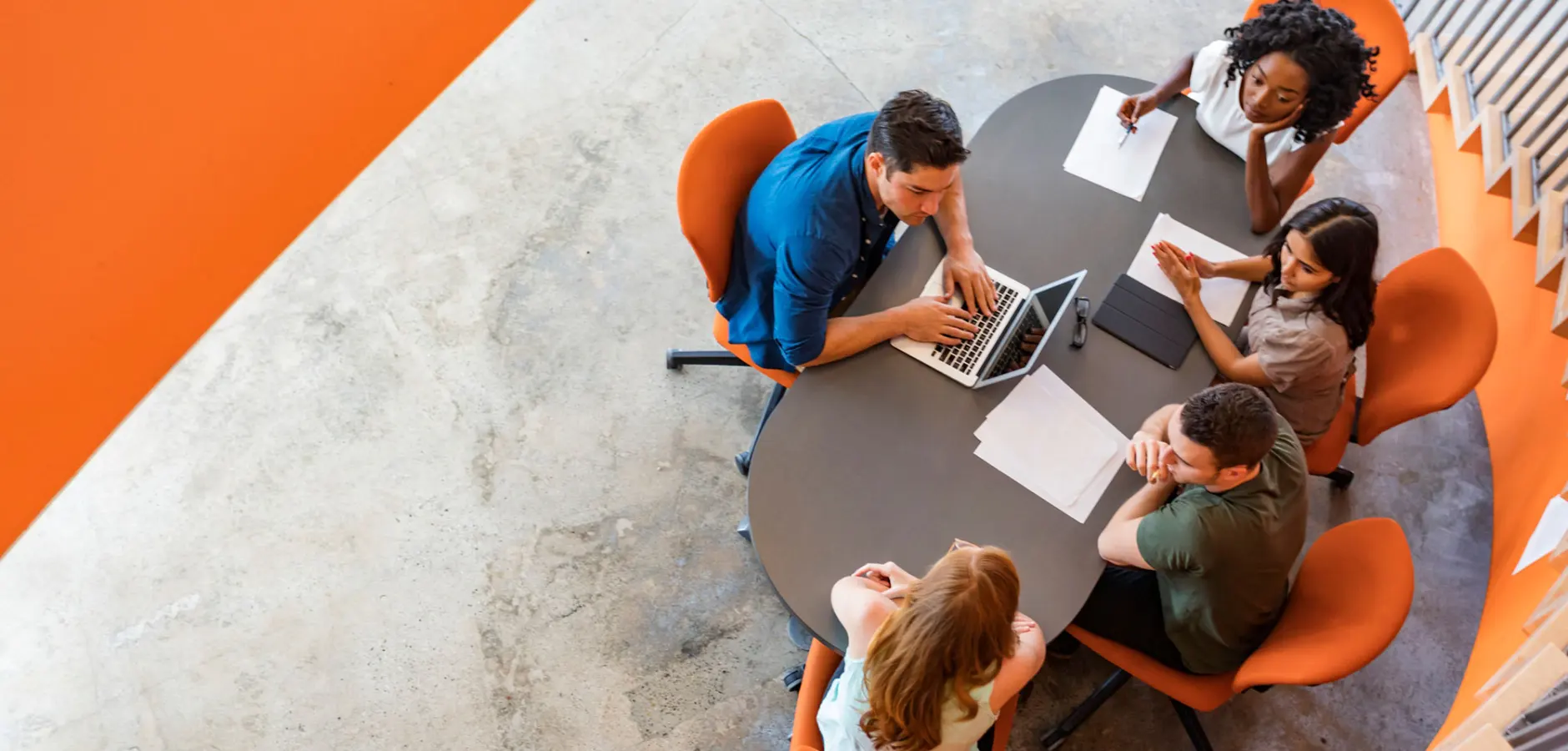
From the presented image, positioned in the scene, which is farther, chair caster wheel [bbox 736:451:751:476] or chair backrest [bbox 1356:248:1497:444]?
chair caster wheel [bbox 736:451:751:476]

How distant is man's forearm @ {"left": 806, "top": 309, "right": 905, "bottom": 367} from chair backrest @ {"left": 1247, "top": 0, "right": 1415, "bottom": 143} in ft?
4.80

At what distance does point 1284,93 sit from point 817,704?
6.09ft

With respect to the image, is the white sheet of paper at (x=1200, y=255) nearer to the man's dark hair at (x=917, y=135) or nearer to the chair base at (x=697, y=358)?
the man's dark hair at (x=917, y=135)

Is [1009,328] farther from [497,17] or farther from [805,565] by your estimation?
[497,17]

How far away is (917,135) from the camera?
6.51 feet

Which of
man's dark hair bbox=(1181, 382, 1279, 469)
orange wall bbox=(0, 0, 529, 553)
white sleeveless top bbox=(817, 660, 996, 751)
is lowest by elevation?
white sleeveless top bbox=(817, 660, 996, 751)

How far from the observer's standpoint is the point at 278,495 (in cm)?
294

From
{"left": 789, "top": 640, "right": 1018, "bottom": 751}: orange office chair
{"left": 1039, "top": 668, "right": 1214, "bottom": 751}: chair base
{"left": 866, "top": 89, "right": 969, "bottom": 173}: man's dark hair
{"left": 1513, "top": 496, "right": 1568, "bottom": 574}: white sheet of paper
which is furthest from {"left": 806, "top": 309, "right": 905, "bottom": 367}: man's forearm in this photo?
{"left": 1513, "top": 496, "right": 1568, "bottom": 574}: white sheet of paper

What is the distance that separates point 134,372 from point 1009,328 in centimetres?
194

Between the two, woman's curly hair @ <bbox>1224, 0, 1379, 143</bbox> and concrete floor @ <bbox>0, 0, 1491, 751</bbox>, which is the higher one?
woman's curly hair @ <bbox>1224, 0, 1379, 143</bbox>

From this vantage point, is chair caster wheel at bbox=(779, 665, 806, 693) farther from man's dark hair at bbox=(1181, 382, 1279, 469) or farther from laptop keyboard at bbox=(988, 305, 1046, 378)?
man's dark hair at bbox=(1181, 382, 1279, 469)

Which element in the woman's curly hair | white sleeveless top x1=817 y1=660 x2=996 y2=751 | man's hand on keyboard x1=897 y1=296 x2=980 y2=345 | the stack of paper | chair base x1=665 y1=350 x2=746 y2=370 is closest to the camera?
white sleeveless top x1=817 y1=660 x2=996 y2=751

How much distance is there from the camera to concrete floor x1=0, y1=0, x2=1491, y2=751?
267cm

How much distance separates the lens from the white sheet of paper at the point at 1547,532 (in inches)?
83.9
